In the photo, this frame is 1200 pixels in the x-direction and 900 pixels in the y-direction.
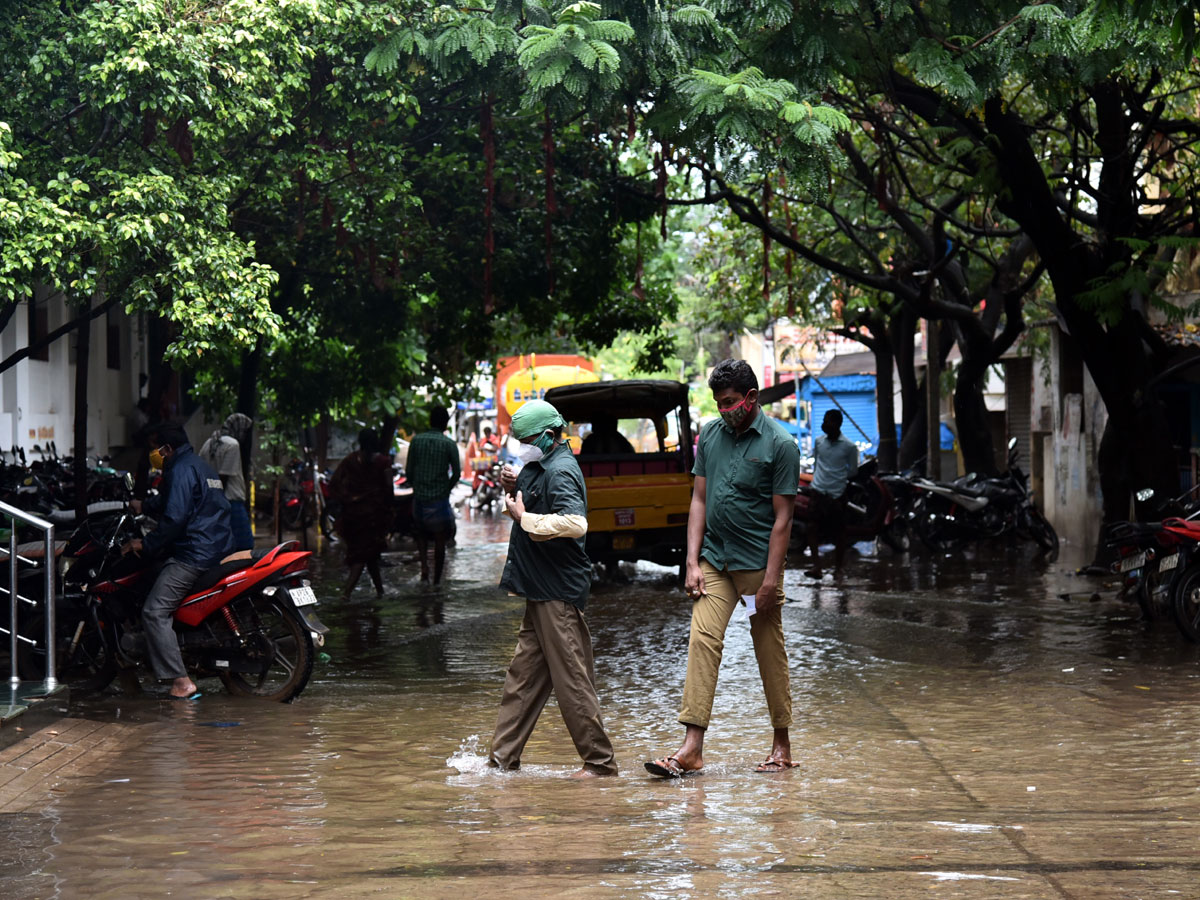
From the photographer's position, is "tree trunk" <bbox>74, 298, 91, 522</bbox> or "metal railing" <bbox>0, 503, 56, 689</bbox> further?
"tree trunk" <bbox>74, 298, 91, 522</bbox>

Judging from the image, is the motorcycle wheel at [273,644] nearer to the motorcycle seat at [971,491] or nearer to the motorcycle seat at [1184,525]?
the motorcycle seat at [1184,525]

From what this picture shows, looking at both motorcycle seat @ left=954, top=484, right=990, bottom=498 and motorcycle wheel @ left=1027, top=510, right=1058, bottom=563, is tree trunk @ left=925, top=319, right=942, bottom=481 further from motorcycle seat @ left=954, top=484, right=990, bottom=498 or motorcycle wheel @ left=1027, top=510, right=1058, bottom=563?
motorcycle wheel @ left=1027, top=510, right=1058, bottom=563

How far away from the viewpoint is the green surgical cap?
24.0 ft

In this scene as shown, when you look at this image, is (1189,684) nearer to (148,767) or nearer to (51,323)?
(148,767)

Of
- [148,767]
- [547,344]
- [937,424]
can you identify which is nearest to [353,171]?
[148,767]

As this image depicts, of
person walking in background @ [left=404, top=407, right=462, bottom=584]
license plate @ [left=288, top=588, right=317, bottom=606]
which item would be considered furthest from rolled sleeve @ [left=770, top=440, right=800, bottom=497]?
person walking in background @ [left=404, top=407, right=462, bottom=584]

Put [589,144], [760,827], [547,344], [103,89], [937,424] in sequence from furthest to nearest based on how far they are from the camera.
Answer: [547,344], [937,424], [589,144], [103,89], [760,827]

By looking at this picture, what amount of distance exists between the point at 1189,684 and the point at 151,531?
6.63 m

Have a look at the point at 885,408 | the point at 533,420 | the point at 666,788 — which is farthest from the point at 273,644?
the point at 885,408

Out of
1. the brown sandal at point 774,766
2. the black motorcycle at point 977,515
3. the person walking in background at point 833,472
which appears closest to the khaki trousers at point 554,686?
the brown sandal at point 774,766

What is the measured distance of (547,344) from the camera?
41.0 meters

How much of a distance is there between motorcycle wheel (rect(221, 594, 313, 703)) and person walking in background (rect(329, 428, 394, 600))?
20.4ft

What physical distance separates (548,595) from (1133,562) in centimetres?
727

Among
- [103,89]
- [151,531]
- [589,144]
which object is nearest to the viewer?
[151,531]
